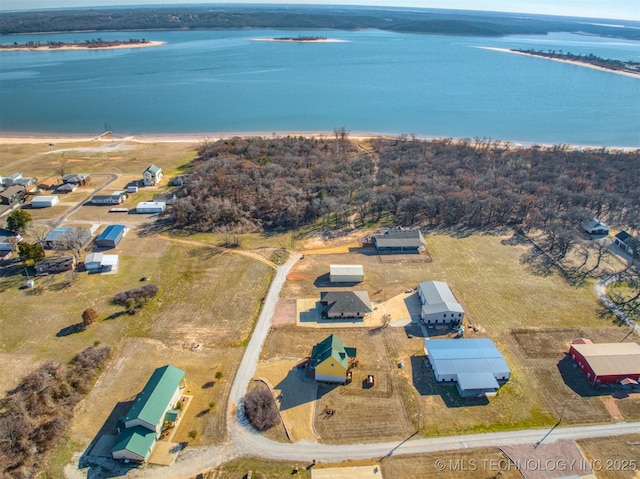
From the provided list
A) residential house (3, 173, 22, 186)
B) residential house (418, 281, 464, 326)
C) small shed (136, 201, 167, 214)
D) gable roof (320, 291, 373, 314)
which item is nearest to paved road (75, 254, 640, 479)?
residential house (418, 281, 464, 326)

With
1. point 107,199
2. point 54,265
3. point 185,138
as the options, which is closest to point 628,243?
point 54,265

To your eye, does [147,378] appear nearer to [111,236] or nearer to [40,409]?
[40,409]

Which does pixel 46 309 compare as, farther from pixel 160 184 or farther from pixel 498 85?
pixel 498 85

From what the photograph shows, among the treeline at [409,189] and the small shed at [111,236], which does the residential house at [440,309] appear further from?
the small shed at [111,236]

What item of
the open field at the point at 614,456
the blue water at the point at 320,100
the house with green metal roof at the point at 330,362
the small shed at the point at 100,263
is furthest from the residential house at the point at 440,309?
the blue water at the point at 320,100

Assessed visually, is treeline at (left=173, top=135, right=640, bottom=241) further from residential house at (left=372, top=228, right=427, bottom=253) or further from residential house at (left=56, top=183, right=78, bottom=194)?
residential house at (left=56, top=183, right=78, bottom=194)

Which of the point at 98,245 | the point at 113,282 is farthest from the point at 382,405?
the point at 98,245
